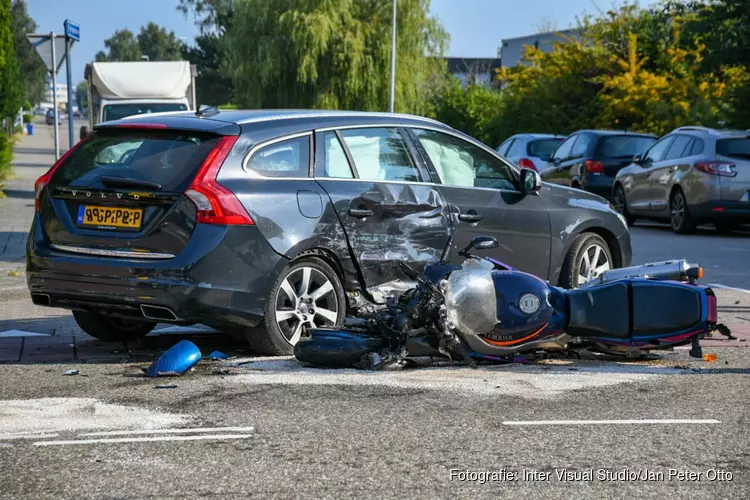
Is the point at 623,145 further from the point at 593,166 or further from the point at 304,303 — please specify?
the point at 304,303

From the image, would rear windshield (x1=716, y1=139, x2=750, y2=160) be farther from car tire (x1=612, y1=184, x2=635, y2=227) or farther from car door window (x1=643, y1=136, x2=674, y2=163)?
car tire (x1=612, y1=184, x2=635, y2=227)

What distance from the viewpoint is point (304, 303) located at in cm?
812

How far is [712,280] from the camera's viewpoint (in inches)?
527

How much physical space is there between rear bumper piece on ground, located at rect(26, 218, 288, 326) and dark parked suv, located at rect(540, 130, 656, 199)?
1672 cm

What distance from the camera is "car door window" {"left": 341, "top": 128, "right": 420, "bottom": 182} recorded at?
8602 millimetres

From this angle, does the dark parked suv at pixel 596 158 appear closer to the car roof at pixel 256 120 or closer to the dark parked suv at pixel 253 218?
the dark parked suv at pixel 253 218

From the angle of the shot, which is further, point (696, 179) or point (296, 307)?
point (696, 179)

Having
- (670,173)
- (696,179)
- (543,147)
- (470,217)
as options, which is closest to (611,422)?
(470,217)

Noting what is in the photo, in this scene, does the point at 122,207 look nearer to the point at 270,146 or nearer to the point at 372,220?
the point at 270,146

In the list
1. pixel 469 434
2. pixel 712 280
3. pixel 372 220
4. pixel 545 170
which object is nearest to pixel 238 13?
pixel 545 170

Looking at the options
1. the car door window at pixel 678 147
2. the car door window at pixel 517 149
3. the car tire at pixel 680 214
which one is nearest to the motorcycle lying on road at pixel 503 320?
the car tire at pixel 680 214

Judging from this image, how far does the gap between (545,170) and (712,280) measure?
40.0 ft

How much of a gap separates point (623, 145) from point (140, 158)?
1782 cm

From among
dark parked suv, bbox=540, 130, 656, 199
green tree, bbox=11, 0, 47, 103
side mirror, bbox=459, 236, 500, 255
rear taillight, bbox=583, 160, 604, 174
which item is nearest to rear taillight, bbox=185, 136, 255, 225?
side mirror, bbox=459, 236, 500, 255
